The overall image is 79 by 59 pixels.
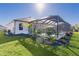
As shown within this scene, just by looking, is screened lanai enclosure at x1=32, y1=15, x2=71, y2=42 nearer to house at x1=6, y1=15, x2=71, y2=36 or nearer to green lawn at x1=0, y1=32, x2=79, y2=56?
house at x1=6, y1=15, x2=71, y2=36

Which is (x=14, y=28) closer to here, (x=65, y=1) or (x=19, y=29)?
(x=19, y=29)

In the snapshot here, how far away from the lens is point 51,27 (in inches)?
90.0

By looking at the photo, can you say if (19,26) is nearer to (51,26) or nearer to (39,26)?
(39,26)

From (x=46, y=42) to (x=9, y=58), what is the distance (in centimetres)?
39

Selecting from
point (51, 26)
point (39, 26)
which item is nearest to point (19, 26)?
point (39, 26)

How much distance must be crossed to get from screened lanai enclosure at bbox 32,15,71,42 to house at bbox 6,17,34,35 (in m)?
0.06

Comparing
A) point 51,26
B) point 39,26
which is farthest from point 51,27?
point 39,26

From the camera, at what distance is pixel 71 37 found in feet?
7.45

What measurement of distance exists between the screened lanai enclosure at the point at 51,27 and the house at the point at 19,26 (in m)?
0.06

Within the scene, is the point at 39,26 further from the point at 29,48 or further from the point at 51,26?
the point at 29,48

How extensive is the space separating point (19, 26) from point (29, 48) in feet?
0.78

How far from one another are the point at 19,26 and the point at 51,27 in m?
0.32

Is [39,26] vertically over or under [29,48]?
over

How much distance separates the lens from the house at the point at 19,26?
7.46ft
